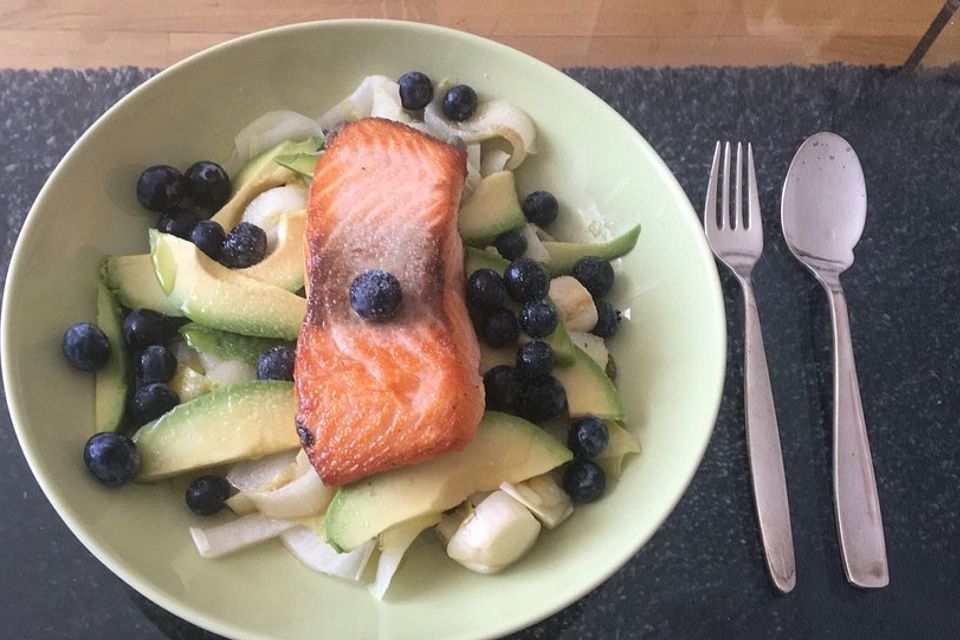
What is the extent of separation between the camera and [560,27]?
5.26 feet

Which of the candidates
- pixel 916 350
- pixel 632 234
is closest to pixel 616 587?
pixel 632 234

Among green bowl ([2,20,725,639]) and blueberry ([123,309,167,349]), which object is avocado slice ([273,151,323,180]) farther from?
blueberry ([123,309,167,349])

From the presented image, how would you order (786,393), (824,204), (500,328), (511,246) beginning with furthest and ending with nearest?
(824,204), (786,393), (511,246), (500,328)

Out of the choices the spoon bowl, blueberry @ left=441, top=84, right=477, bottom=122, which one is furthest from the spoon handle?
blueberry @ left=441, top=84, right=477, bottom=122

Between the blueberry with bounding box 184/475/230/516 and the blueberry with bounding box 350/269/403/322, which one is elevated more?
the blueberry with bounding box 350/269/403/322

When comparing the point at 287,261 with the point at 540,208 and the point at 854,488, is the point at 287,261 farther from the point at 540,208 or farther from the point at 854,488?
the point at 854,488

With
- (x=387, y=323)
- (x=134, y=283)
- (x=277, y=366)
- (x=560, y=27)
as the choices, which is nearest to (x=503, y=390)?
(x=387, y=323)

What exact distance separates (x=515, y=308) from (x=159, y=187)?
1.63 ft

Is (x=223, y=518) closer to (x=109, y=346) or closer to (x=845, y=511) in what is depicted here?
(x=109, y=346)

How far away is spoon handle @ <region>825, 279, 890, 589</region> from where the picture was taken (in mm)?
1213

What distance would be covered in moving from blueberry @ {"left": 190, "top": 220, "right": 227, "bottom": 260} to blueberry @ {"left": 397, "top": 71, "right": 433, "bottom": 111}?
316 mm

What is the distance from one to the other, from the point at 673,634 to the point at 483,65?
809 mm

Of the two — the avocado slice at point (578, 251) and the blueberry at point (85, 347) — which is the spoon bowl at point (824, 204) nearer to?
the avocado slice at point (578, 251)

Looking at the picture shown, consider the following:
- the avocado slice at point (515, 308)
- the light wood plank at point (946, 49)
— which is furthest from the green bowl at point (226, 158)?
the light wood plank at point (946, 49)
